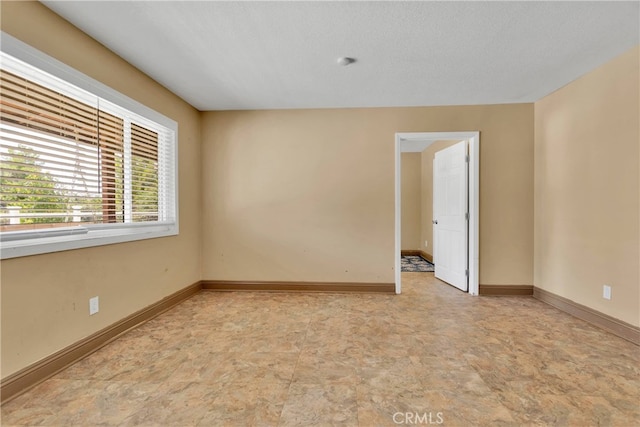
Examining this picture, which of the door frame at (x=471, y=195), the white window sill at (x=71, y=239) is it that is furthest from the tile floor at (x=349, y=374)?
the white window sill at (x=71, y=239)

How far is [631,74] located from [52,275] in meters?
4.74

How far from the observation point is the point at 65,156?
2002 millimetres

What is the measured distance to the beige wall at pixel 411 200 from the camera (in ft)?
21.6

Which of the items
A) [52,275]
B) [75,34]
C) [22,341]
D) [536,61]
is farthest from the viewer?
[536,61]

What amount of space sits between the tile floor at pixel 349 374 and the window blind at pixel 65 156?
43.4 inches

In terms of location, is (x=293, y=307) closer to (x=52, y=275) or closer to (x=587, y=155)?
(x=52, y=275)

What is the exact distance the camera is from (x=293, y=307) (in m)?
3.18

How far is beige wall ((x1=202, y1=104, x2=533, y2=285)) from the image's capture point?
11.7ft

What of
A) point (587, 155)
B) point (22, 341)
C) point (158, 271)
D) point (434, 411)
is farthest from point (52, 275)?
point (587, 155)

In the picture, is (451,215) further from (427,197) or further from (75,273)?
(75,273)
